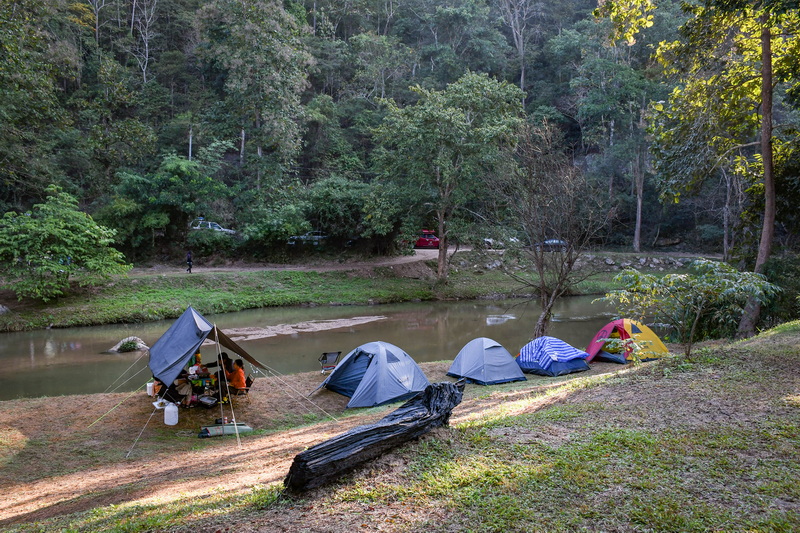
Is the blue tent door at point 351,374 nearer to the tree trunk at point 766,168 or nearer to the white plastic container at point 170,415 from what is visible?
the white plastic container at point 170,415

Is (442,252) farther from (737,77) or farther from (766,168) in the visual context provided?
(766,168)

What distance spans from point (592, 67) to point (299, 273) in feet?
80.2

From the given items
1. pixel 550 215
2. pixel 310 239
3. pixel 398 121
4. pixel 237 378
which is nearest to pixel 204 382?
pixel 237 378

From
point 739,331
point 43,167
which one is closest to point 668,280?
point 739,331

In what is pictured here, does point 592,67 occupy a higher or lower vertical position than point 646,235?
higher

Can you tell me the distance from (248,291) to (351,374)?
14.2m

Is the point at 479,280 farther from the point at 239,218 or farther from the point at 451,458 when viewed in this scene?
the point at 451,458

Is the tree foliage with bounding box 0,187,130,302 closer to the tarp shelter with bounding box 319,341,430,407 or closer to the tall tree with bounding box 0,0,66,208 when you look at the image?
the tall tree with bounding box 0,0,66,208

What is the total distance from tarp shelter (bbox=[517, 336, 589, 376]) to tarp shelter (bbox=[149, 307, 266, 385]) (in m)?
6.81

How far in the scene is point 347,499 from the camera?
3.96 m

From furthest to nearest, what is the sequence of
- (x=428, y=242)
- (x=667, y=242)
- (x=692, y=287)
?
(x=667, y=242) → (x=428, y=242) → (x=692, y=287)

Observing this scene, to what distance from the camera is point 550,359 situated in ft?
41.7

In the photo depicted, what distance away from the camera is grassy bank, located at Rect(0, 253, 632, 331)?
65.7 ft

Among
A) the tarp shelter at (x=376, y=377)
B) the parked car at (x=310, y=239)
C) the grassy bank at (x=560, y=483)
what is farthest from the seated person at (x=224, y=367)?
the parked car at (x=310, y=239)
